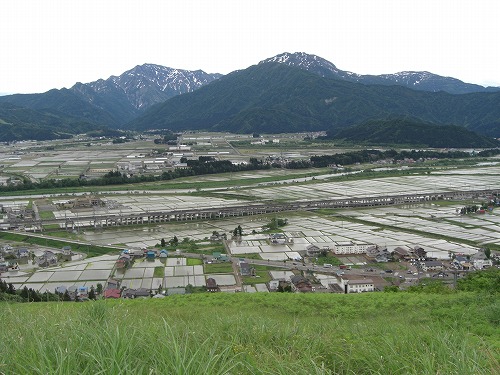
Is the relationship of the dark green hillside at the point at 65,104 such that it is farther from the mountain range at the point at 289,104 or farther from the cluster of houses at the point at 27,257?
the cluster of houses at the point at 27,257

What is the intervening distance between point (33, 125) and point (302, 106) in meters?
71.9

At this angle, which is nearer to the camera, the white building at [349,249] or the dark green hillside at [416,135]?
the white building at [349,249]

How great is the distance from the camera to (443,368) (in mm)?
3061

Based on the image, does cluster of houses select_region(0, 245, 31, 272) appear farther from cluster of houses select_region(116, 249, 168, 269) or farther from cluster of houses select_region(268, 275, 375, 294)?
cluster of houses select_region(268, 275, 375, 294)

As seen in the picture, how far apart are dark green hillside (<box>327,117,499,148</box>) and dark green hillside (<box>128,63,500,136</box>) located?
25378 millimetres

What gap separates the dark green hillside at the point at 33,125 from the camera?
100438mm

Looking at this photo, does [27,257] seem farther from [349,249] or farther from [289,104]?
[289,104]

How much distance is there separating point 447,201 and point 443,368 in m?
35.3

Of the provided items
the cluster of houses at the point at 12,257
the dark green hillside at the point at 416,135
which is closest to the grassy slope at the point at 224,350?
the cluster of houses at the point at 12,257

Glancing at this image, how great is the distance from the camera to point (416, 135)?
274 feet

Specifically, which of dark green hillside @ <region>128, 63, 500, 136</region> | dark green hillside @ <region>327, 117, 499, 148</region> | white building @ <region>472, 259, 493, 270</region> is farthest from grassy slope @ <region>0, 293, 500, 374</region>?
dark green hillside @ <region>128, 63, 500, 136</region>

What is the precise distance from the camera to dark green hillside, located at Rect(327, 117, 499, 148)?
3147 inches

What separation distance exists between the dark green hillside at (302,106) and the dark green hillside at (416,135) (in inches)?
999

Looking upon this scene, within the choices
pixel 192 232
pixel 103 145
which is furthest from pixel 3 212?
pixel 103 145
